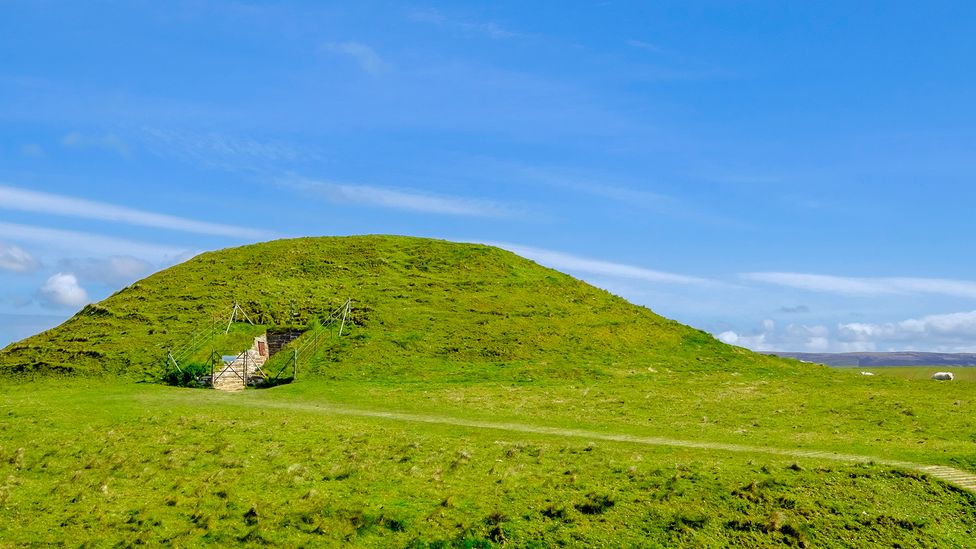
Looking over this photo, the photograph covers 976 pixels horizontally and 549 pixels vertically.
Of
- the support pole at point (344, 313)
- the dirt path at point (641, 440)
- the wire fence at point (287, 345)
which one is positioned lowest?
the dirt path at point (641, 440)

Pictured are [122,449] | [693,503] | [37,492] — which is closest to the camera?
[693,503]

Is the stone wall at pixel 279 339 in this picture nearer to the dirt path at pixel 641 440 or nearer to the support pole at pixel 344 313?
the support pole at pixel 344 313

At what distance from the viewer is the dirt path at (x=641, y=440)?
1107 inches

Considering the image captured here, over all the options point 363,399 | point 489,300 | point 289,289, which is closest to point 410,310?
point 489,300

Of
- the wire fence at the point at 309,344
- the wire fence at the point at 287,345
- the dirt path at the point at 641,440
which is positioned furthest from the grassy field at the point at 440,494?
the wire fence at the point at 309,344

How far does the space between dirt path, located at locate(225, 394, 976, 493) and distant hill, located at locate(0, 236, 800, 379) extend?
48.7ft

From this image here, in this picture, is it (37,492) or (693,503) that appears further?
(37,492)

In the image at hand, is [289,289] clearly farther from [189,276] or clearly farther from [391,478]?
[391,478]

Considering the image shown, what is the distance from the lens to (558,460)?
29141 millimetres

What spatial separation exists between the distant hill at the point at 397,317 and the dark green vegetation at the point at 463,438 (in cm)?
39

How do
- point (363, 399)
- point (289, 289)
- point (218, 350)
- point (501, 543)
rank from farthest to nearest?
1. point (289, 289)
2. point (218, 350)
3. point (363, 399)
4. point (501, 543)

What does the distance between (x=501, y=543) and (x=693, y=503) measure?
6626 mm

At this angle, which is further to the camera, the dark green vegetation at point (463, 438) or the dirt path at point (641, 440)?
the dirt path at point (641, 440)

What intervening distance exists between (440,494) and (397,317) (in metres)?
47.8
